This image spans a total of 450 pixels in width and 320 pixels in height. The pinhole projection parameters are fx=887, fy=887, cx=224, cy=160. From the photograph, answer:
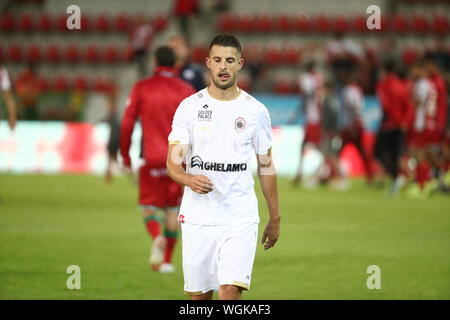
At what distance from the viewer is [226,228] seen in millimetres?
6059

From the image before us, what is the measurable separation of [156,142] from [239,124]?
397 cm

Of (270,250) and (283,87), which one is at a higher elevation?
(283,87)

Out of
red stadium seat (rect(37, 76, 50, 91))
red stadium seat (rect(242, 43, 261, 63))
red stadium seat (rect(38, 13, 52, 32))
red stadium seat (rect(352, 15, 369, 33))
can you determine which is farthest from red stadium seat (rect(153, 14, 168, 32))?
red stadium seat (rect(352, 15, 369, 33))

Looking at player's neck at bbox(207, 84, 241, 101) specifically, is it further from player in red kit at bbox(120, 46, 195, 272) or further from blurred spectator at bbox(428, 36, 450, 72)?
blurred spectator at bbox(428, 36, 450, 72)

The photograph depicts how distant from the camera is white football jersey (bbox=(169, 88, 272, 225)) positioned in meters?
6.07

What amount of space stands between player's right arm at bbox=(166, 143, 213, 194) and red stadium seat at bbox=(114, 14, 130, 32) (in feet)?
95.3

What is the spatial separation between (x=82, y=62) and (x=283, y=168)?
12537 mm

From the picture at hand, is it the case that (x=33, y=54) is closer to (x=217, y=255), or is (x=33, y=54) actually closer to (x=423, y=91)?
(x=423, y=91)

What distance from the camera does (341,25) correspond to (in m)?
32.5

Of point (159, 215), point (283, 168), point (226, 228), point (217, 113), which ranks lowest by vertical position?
point (283, 168)

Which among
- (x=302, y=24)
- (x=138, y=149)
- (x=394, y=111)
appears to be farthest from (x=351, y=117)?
(x=302, y=24)
